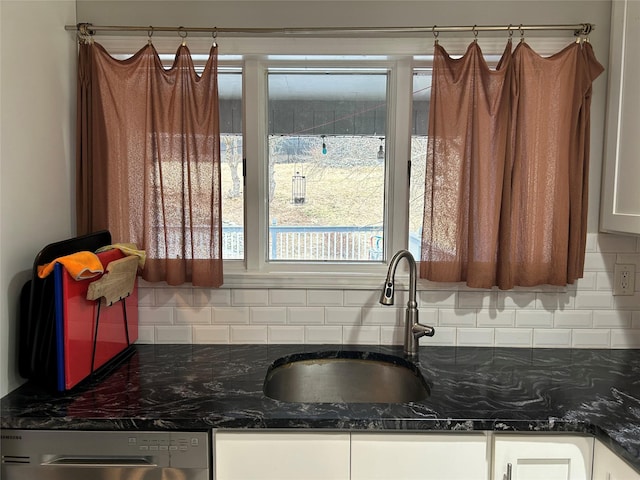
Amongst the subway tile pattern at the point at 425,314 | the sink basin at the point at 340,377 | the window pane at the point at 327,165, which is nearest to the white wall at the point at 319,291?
the subway tile pattern at the point at 425,314

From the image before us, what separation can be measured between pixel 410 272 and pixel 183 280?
896mm

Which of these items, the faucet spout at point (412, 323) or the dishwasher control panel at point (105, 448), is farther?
the faucet spout at point (412, 323)

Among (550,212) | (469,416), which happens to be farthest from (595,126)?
(469,416)

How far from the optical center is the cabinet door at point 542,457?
1308mm

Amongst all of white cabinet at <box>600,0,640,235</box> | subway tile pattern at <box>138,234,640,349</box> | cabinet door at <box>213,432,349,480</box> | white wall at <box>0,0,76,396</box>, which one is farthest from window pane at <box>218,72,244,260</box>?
white cabinet at <box>600,0,640,235</box>

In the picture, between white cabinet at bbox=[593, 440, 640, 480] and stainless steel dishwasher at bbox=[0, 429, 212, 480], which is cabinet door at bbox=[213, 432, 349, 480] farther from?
white cabinet at bbox=[593, 440, 640, 480]

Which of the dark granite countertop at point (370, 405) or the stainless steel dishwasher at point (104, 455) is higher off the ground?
the dark granite countertop at point (370, 405)

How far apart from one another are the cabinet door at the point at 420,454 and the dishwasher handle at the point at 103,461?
23.3 inches

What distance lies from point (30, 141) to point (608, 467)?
6.52 feet

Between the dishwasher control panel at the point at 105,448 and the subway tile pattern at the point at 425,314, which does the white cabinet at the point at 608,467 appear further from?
the dishwasher control panel at the point at 105,448

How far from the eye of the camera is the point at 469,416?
4.31 feet

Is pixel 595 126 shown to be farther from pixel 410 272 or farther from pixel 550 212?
pixel 410 272

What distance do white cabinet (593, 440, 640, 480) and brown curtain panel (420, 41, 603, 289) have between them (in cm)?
67

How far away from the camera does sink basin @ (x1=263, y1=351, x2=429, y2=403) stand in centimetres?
179
